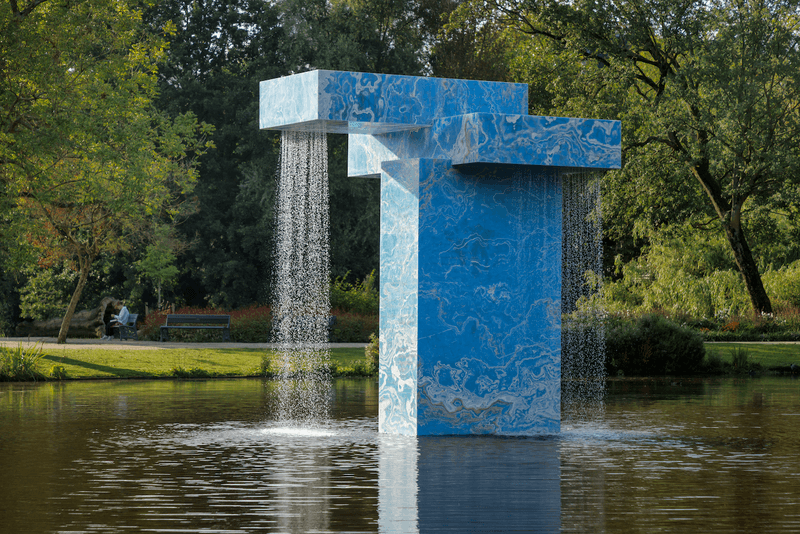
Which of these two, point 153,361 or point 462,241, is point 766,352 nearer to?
point 153,361

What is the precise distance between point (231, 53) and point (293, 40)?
367 cm

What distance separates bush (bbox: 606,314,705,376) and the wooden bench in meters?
12.3

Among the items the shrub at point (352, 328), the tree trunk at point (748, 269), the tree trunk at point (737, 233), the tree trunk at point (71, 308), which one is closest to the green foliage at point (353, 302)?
the shrub at point (352, 328)

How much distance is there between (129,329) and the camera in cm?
3547

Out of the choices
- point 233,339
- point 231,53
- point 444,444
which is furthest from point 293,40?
point 444,444

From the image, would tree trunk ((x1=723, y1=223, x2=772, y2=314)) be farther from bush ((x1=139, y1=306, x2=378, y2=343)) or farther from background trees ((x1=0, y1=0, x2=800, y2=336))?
bush ((x1=139, y1=306, x2=378, y2=343))

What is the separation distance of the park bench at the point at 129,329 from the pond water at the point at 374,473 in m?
17.4

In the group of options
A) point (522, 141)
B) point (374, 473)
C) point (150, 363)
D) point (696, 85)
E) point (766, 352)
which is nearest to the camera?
point (374, 473)

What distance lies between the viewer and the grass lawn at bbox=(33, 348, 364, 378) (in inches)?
946

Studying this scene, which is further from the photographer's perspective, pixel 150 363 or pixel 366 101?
pixel 150 363

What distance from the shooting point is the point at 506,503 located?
8945mm

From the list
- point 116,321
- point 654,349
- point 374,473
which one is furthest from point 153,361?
point 374,473

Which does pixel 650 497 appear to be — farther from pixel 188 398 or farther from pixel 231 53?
pixel 231 53

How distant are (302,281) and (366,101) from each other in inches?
1207
